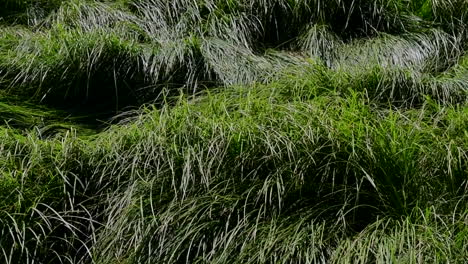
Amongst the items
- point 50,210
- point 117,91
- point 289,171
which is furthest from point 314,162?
point 117,91

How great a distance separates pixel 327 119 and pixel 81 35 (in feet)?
5.93

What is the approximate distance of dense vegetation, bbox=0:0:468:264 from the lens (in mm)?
2943

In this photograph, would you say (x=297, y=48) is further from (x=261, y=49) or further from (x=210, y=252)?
(x=210, y=252)

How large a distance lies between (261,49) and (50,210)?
2.08m

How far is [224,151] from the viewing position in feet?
10.6

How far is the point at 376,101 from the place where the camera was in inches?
155

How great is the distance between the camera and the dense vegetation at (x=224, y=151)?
2.94 m

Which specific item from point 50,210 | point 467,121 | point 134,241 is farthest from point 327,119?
point 50,210

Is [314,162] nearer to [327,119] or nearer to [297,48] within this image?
[327,119]

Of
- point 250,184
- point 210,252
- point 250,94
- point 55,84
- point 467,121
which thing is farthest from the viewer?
point 55,84

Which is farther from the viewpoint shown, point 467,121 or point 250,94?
point 250,94

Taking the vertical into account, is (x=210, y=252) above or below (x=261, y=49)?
below

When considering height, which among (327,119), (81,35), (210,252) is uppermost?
(81,35)

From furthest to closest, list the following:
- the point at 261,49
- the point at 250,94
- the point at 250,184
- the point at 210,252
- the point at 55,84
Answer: the point at 261,49
the point at 55,84
the point at 250,94
the point at 250,184
the point at 210,252
